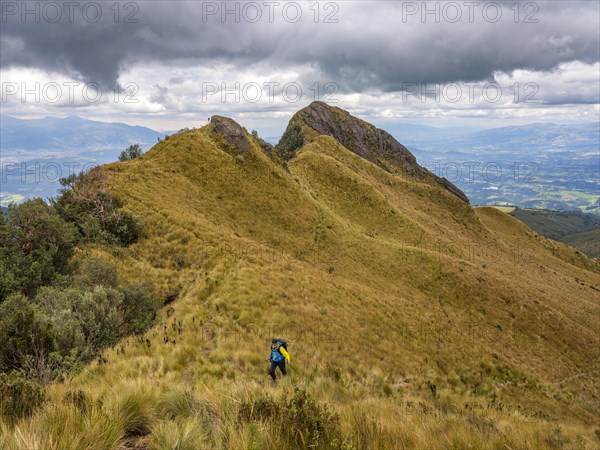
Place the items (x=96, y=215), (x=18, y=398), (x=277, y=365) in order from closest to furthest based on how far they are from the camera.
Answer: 1. (x=18, y=398)
2. (x=277, y=365)
3. (x=96, y=215)

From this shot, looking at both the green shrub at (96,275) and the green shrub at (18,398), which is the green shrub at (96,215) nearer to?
the green shrub at (96,275)

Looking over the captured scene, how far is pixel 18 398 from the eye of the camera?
4816mm

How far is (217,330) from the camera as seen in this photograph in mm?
11953

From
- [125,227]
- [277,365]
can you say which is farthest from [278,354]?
[125,227]

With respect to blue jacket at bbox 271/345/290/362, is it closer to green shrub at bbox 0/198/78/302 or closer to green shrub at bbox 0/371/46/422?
green shrub at bbox 0/371/46/422

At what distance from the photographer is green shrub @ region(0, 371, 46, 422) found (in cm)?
452

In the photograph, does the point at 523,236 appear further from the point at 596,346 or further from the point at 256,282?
the point at 256,282

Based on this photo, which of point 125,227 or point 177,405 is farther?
point 125,227

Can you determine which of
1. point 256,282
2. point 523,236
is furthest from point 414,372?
point 523,236

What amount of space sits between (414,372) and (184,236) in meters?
15.0

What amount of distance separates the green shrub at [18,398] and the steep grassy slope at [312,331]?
1.13 ft

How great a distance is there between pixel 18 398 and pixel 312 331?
1068cm

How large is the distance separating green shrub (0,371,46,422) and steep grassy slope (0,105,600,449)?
34 cm

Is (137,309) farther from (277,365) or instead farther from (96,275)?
(277,365)
